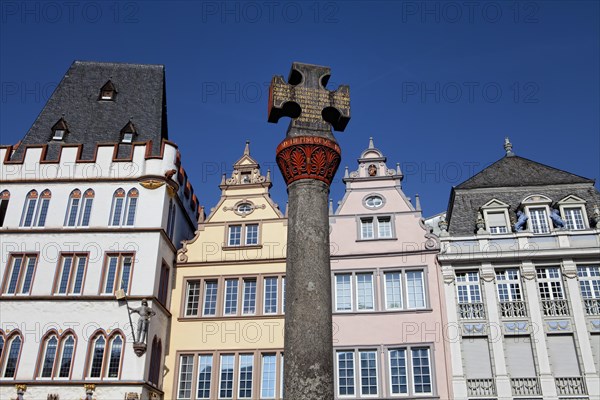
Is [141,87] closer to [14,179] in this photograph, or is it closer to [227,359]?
[14,179]

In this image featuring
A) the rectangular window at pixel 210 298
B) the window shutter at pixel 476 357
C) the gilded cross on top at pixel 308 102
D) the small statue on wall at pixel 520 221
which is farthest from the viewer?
the small statue on wall at pixel 520 221

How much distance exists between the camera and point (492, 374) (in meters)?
24.1

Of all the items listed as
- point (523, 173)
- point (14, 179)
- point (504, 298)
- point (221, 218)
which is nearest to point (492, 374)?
point (504, 298)

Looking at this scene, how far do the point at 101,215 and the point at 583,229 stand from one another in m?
20.6

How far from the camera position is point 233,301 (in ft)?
88.6

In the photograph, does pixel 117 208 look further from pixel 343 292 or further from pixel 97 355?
pixel 343 292

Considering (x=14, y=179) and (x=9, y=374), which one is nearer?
(x=9, y=374)

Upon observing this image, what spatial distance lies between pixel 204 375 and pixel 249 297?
3.73 metres

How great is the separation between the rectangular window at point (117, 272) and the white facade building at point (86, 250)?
0.04 m

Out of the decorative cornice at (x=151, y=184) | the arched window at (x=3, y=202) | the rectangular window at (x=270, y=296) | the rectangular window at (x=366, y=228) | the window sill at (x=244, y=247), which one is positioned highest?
the decorative cornice at (x=151, y=184)

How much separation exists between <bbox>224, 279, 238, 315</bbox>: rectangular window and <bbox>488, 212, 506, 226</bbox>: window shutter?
11.7 metres

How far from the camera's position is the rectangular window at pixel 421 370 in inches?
949

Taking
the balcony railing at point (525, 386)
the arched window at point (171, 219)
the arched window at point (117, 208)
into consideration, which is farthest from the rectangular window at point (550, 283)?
the arched window at point (117, 208)

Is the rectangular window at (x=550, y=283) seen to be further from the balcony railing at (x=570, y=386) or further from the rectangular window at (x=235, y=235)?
the rectangular window at (x=235, y=235)
